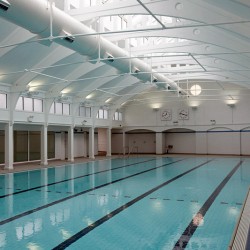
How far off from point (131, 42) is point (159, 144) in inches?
596

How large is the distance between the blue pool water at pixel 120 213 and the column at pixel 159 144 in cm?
1837

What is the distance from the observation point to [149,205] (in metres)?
9.02

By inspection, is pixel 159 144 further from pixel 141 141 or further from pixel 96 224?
pixel 96 224

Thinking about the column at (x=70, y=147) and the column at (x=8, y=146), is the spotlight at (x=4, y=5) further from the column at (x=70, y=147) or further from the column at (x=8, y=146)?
the column at (x=70, y=147)

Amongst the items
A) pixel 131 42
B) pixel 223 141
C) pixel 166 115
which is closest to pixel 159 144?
pixel 166 115

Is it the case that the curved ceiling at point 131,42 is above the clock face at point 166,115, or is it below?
above

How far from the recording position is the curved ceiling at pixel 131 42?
8.94m

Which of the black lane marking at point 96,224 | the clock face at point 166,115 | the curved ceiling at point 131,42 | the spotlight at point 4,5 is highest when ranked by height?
the curved ceiling at point 131,42

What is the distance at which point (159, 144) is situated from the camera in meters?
32.6

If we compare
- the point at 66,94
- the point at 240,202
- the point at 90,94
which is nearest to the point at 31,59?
the point at 66,94

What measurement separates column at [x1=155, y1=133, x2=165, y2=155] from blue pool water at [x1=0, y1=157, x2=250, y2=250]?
723 inches

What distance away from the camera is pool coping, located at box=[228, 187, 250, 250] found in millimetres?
5328

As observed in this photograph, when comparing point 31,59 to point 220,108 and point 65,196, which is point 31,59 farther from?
point 220,108

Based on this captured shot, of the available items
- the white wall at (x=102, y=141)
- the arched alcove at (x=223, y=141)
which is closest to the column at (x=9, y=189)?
the white wall at (x=102, y=141)
